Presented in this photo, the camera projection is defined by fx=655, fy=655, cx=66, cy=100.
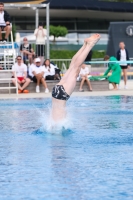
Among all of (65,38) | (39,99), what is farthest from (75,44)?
(39,99)

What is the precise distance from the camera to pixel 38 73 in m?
20.3

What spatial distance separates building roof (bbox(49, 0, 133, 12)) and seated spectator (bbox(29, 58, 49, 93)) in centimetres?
2847

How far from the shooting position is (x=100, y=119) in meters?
11.7

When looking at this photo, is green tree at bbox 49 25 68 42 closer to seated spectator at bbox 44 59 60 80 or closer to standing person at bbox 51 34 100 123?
seated spectator at bbox 44 59 60 80

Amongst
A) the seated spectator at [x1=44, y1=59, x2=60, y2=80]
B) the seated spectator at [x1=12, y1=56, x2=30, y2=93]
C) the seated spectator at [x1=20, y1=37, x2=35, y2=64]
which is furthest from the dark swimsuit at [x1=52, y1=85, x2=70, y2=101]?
the seated spectator at [x1=20, y1=37, x2=35, y2=64]

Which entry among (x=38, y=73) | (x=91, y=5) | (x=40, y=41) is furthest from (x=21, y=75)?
(x=91, y=5)

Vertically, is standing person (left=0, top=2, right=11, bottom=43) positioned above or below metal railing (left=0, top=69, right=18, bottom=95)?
above

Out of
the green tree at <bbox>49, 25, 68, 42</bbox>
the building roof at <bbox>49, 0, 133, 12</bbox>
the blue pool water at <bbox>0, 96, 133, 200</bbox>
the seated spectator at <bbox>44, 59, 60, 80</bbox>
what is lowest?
the blue pool water at <bbox>0, 96, 133, 200</bbox>

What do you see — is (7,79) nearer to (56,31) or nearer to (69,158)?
(69,158)

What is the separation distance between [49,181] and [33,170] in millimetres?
597

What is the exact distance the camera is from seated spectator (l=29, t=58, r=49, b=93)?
66.4 ft

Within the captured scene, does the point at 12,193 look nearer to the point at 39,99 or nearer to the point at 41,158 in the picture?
the point at 41,158

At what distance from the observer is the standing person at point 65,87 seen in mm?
9070

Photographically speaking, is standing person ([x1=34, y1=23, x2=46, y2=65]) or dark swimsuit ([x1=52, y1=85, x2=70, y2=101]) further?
standing person ([x1=34, y1=23, x2=46, y2=65])
